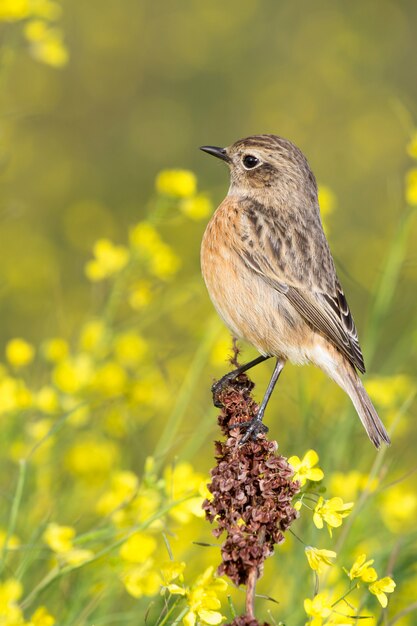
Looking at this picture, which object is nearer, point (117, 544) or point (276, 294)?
point (117, 544)

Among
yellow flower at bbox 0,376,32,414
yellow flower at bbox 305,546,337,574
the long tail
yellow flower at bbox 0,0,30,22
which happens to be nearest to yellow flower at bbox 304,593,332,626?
yellow flower at bbox 305,546,337,574

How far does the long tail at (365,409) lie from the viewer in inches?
179

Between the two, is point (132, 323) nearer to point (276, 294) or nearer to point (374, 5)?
point (276, 294)

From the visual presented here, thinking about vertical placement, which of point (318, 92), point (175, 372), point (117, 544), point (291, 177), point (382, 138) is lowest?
point (117, 544)

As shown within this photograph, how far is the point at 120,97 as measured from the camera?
14.5 metres

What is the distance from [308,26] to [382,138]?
2.92 m

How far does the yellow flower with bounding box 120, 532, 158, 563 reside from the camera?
4.08 m

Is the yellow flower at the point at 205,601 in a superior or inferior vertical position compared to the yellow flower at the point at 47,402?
inferior

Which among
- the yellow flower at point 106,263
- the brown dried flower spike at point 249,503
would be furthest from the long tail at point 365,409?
the yellow flower at point 106,263

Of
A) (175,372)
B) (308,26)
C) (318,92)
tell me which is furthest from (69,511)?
(308,26)

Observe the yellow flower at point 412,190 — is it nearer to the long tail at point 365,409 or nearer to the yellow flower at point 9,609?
the long tail at point 365,409

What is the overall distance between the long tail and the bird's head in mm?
1172

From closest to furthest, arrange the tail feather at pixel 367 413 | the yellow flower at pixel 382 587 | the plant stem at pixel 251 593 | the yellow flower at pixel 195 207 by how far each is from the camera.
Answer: the plant stem at pixel 251 593, the yellow flower at pixel 382 587, the tail feather at pixel 367 413, the yellow flower at pixel 195 207

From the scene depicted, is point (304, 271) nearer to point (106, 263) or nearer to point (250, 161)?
point (250, 161)
